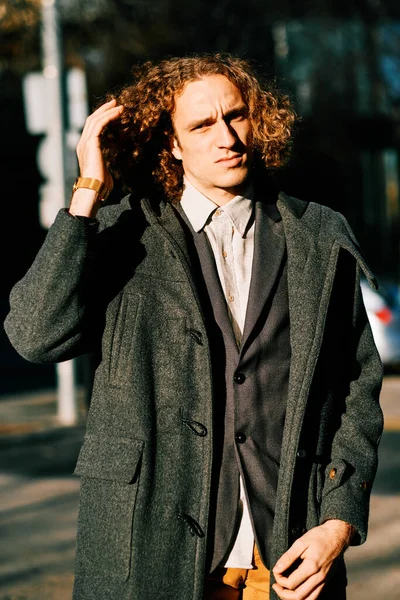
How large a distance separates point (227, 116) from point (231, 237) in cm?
30

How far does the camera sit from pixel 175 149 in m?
2.73

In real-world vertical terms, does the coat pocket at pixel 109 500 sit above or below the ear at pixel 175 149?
below

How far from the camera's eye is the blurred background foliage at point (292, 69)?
50.2 feet

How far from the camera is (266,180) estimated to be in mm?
2811

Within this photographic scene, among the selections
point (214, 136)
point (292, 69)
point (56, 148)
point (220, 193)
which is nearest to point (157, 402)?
point (220, 193)

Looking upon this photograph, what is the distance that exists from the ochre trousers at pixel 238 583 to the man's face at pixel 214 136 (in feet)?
2.88

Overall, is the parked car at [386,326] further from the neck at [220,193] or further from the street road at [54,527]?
the neck at [220,193]

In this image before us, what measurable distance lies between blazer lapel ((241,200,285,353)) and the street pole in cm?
769

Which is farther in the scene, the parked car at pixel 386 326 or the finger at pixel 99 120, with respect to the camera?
the parked car at pixel 386 326

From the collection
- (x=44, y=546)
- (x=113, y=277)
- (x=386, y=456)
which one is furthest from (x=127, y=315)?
(x=386, y=456)

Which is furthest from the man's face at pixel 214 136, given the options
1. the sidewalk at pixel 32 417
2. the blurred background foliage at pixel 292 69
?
the blurred background foliage at pixel 292 69

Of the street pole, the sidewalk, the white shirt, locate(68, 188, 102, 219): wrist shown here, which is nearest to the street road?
the sidewalk

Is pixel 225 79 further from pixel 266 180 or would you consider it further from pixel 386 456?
pixel 386 456

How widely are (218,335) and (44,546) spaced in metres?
3.75
